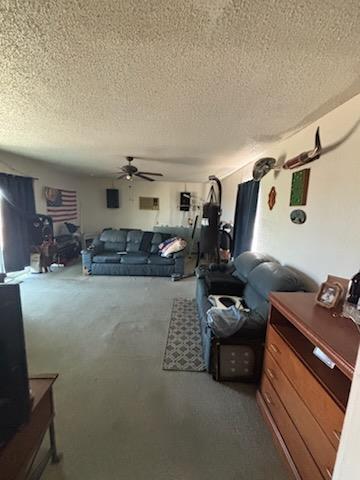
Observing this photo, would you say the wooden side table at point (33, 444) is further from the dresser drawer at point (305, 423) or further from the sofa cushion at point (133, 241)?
the sofa cushion at point (133, 241)

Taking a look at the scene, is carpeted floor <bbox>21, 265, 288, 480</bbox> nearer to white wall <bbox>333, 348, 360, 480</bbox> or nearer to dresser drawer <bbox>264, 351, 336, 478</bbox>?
dresser drawer <bbox>264, 351, 336, 478</bbox>

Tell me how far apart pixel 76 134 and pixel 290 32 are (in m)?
2.42

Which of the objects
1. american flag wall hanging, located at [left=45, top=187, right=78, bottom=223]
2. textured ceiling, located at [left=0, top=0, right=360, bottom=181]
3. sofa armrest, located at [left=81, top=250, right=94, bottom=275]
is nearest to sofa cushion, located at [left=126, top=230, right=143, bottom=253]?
sofa armrest, located at [left=81, top=250, right=94, bottom=275]

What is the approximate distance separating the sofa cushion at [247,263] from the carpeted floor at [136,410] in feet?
3.78

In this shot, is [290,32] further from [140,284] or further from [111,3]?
[140,284]

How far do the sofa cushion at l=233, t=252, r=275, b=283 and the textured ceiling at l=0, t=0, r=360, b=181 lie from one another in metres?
1.43

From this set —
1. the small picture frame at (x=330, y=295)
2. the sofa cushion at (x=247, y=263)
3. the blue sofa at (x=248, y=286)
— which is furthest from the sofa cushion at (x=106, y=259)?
the small picture frame at (x=330, y=295)

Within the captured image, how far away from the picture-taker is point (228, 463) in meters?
1.24

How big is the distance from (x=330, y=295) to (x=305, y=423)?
0.72 meters

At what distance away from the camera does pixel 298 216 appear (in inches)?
82.9

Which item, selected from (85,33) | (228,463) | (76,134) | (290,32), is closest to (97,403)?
(228,463)

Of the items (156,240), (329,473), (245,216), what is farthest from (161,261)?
(329,473)

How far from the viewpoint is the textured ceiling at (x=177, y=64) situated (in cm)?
90

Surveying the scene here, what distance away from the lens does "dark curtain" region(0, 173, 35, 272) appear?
3.82 metres
